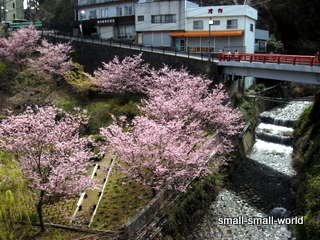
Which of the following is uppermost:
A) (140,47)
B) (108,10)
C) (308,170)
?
(108,10)

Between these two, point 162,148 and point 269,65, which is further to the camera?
point 269,65

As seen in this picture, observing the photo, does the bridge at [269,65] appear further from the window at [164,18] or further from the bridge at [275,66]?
the window at [164,18]

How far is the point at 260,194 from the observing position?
20.4 meters

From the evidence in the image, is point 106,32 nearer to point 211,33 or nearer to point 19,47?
point 19,47

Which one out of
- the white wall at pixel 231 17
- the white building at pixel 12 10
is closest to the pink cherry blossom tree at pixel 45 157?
the white wall at pixel 231 17

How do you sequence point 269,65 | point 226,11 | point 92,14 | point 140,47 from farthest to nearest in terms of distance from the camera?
1. point 92,14
2. point 226,11
3. point 140,47
4. point 269,65

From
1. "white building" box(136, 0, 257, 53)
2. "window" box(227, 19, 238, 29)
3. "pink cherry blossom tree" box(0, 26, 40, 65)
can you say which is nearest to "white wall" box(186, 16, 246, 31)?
"white building" box(136, 0, 257, 53)

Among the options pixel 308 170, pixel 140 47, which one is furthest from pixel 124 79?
pixel 308 170

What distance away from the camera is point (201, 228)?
16281mm

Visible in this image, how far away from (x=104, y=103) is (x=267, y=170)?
1668cm

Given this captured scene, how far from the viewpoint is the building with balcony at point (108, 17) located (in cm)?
4891

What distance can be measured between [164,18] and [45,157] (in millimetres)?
33901

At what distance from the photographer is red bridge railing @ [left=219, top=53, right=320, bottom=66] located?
22.8 metres

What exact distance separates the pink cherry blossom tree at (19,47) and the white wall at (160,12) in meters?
15.0
